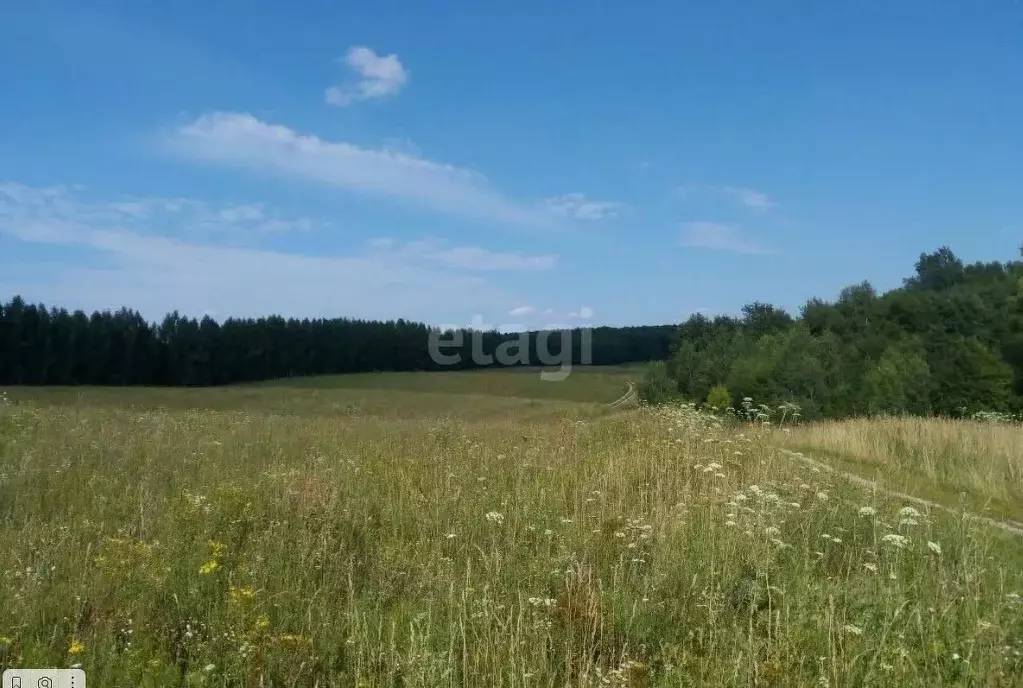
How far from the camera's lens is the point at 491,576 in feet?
15.6

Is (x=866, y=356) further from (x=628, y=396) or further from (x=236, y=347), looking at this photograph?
(x=236, y=347)


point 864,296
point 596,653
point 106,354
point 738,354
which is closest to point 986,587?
point 596,653

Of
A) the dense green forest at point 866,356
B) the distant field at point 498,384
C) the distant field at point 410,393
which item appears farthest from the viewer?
the distant field at point 498,384

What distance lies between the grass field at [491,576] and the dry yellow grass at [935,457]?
293 cm

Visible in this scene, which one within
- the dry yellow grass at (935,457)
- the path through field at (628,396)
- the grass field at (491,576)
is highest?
the grass field at (491,576)

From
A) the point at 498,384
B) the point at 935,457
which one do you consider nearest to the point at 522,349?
the point at 498,384

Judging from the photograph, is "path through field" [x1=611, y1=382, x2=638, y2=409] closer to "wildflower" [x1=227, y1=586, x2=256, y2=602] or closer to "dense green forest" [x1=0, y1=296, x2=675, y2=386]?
"dense green forest" [x1=0, y1=296, x2=675, y2=386]

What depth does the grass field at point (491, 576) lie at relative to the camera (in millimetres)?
3688

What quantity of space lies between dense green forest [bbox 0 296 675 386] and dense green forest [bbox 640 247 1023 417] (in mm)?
9852

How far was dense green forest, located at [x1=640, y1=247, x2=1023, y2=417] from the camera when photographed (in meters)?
45.5

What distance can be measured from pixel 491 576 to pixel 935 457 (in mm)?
10942

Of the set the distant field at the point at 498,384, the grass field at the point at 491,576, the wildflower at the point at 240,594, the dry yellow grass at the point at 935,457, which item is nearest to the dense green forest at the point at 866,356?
the distant field at the point at 498,384

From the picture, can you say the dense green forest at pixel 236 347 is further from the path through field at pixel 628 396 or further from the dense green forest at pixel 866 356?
the dense green forest at pixel 866 356

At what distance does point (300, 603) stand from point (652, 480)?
166 inches
